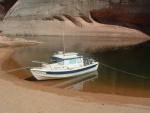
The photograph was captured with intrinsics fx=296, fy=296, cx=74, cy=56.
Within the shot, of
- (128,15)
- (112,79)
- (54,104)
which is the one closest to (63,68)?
(112,79)

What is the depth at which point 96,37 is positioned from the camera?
182 feet

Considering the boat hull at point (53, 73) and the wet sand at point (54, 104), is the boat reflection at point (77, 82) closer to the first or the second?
the boat hull at point (53, 73)

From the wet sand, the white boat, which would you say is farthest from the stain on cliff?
the wet sand

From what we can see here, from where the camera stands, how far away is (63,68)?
21375mm

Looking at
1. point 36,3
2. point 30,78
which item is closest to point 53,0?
point 36,3

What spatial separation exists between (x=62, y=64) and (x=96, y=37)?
113ft

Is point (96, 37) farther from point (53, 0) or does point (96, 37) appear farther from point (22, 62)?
point (22, 62)

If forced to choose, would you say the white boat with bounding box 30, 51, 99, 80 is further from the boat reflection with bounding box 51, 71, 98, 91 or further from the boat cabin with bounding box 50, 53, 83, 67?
the boat reflection with bounding box 51, 71, 98, 91

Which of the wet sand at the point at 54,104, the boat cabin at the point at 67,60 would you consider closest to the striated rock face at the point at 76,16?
the boat cabin at the point at 67,60

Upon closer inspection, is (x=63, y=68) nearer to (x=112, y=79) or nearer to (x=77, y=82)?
(x=77, y=82)

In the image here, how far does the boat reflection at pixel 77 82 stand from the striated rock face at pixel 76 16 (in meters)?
33.6

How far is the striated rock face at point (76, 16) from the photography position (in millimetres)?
54844

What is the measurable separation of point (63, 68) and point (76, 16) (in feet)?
129

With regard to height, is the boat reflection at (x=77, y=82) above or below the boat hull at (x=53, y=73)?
below
